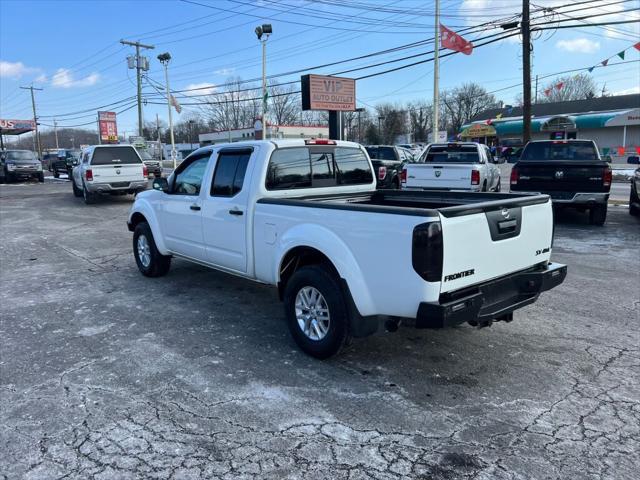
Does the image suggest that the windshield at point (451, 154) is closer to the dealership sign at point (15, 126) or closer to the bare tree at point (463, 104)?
the dealership sign at point (15, 126)

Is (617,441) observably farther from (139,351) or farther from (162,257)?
(162,257)

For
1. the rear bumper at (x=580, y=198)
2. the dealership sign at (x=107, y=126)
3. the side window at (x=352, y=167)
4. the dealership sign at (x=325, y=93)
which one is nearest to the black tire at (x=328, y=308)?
the side window at (x=352, y=167)

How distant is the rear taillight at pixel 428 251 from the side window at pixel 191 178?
3268 millimetres

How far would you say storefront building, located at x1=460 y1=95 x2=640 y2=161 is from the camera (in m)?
42.8

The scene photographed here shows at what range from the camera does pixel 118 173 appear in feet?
54.9

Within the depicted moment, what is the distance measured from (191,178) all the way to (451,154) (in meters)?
9.59

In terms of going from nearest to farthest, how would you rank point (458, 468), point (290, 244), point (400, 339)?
point (458, 468), point (290, 244), point (400, 339)

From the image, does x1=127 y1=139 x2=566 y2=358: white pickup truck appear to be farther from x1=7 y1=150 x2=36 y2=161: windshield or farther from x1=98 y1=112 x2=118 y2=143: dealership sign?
x1=98 y1=112 x2=118 y2=143: dealership sign

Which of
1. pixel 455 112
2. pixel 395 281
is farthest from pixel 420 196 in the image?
pixel 455 112

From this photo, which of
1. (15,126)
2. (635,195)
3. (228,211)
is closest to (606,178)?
(635,195)

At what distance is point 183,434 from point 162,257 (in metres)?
4.12

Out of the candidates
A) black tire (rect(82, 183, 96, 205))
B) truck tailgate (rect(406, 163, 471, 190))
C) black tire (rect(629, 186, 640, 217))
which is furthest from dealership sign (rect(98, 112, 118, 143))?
black tire (rect(629, 186, 640, 217))

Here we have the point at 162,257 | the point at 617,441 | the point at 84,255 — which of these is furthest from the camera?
the point at 84,255

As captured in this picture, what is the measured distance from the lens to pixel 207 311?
5605 mm
